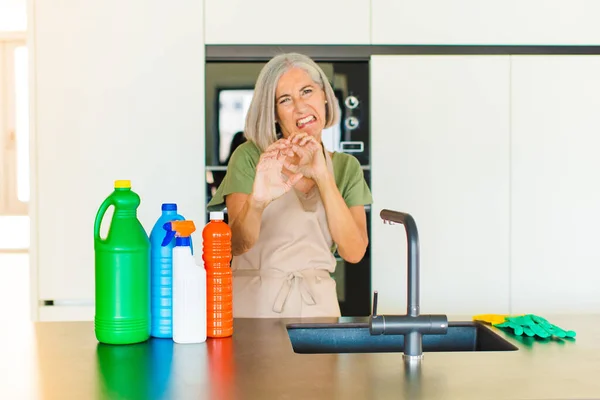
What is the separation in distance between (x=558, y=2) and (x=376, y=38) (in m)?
A: 0.70

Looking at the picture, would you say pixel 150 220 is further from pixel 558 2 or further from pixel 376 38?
pixel 558 2

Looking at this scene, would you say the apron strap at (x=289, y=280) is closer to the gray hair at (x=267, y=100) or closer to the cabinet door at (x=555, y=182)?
the gray hair at (x=267, y=100)

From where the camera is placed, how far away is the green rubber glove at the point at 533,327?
151 cm

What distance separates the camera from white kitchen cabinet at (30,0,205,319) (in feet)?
8.66

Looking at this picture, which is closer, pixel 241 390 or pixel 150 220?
pixel 241 390

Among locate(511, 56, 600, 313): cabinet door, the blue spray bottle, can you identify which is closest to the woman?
the blue spray bottle

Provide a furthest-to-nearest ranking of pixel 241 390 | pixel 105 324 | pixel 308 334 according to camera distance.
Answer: pixel 308 334 < pixel 105 324 < pixel 241 390

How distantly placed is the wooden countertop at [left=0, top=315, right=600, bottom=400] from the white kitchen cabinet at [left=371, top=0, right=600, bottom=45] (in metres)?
1.48

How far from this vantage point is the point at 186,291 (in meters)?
1.41

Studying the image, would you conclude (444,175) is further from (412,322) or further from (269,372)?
(269,372)

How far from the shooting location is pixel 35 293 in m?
2.65

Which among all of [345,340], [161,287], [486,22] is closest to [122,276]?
[161,287]

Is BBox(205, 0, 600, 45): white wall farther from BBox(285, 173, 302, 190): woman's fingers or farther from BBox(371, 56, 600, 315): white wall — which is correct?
BBox(285, 173, 302, 190): woman's fingers

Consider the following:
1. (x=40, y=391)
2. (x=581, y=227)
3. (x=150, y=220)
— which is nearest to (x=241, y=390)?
(x=40, y=391)
